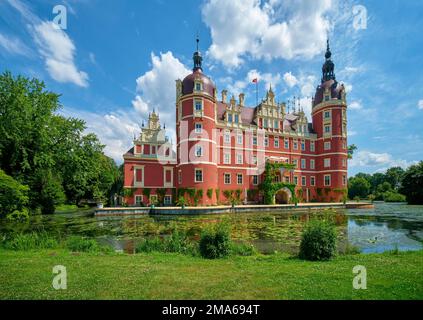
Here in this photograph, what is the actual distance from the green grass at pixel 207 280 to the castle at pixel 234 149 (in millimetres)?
20232

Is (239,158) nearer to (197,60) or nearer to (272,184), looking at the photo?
(272,184)

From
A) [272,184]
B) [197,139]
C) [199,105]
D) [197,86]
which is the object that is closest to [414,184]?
[272,184]

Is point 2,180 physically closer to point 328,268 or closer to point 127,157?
point 328,268

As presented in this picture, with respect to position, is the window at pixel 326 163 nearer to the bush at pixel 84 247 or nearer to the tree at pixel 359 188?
the tree at pixel 359 188

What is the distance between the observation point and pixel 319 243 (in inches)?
242

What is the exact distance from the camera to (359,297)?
3445 millimetres

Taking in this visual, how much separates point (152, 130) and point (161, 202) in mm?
9788

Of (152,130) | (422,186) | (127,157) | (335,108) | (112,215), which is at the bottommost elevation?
(112,215)

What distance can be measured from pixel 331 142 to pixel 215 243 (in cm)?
3310

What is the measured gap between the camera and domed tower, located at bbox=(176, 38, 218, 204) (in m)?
25.7

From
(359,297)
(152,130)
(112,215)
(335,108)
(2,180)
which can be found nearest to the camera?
(359,297)

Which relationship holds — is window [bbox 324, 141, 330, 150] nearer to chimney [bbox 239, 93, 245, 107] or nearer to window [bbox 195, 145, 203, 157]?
chimney [bbox 239, 93, 245, 107]

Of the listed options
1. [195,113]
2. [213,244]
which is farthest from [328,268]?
[195,113]

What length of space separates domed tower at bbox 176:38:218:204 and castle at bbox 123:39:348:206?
0.38ft
